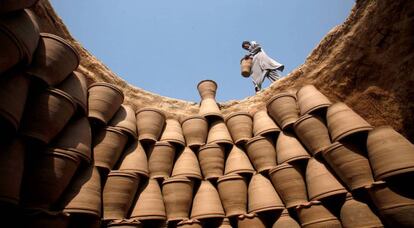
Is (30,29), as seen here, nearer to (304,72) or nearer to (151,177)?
(151,177)

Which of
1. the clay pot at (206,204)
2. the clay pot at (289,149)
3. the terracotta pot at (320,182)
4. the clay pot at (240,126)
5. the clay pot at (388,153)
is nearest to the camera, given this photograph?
the clay pot at (388,153)

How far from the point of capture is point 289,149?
3977 millimetres

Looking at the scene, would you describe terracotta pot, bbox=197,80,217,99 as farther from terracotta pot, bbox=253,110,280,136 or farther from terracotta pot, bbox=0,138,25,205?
terracotta pot, bbox=0,138,25,205

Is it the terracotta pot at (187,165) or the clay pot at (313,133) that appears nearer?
the clay pot at (313,133)

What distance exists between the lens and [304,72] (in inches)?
199

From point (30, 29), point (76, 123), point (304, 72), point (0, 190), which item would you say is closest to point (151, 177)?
point (76, 123)

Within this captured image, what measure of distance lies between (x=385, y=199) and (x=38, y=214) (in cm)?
356

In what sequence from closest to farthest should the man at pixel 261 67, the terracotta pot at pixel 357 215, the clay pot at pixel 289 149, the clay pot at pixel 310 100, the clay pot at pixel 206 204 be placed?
the terracotta pot at pixel 357 215 → the clay pot at pixel 206 204 → the clay pot at pixel 289 149 → the clay pot at pixel 310 100 → the man at pixel 261 67

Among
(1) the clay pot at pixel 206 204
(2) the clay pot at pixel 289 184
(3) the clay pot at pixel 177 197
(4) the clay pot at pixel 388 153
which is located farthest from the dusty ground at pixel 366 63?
(1) the clay pot at pixel 206 204

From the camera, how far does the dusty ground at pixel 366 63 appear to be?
365cm

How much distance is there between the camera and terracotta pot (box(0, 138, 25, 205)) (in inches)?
94.9

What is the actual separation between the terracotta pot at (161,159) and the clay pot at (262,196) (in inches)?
49.4

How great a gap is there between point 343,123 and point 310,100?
28.0 inches

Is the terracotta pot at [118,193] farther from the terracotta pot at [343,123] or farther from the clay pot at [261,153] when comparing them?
the terracotta pot at [343,123]
